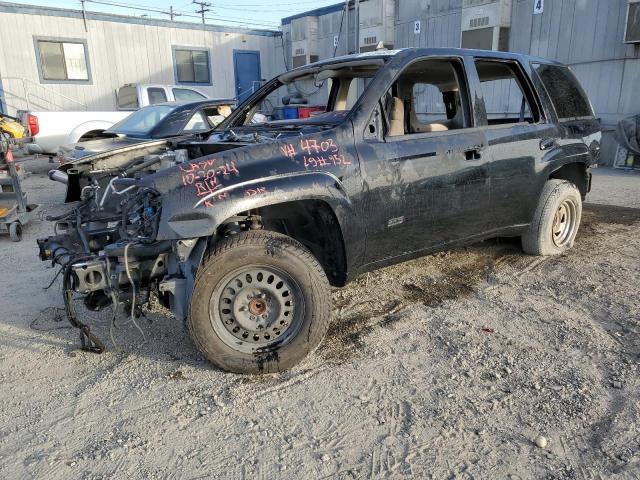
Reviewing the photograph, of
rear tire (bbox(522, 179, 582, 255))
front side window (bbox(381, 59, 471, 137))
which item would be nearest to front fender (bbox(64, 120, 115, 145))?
front side window (bbox(381, 59, 471, 137))

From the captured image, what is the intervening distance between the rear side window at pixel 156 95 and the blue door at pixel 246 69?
30.4ft

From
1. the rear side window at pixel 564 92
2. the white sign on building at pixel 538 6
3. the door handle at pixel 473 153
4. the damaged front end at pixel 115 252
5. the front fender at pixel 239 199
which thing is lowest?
the damaged front end at pixel 115 252

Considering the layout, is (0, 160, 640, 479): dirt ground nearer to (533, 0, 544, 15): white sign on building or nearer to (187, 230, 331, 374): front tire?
(187, 230, 331, 374): front tire

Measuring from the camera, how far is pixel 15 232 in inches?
238

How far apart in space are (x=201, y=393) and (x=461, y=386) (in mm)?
1482

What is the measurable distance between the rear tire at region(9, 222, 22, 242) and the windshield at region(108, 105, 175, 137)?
2.24 metres

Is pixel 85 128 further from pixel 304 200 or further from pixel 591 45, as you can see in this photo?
pixel 591 45

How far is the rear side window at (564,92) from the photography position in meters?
4.68

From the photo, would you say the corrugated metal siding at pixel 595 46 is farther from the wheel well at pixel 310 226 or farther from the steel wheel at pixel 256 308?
the steel wheel at pixel 256 308

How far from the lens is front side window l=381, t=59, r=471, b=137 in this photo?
360 cm

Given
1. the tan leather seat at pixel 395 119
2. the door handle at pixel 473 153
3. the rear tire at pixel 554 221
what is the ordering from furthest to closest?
the rear tire at pixel 554 221, the door handle at pixel 473 153, the tan leather seat at pixel 395 119

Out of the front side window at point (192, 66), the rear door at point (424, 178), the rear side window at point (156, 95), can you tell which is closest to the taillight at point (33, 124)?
the rear side window at point (156, 95)

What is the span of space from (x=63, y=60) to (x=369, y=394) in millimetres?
17405

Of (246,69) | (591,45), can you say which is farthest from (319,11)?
(591,45)
